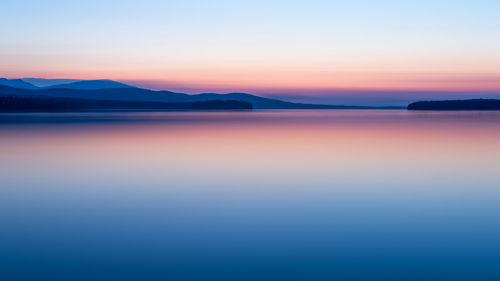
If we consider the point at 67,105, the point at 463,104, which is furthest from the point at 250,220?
the point at 463,104

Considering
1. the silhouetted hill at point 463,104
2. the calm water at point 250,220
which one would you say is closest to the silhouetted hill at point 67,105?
the silhouetted hill at point 463,104

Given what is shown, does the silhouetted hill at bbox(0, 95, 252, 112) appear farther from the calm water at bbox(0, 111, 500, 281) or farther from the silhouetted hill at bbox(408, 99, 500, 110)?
the calm water at bbox(0, 111, 500, 281)

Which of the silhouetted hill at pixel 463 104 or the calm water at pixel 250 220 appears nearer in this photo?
the calm water at pixel 250 220

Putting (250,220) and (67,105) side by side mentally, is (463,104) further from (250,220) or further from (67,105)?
(250,220)

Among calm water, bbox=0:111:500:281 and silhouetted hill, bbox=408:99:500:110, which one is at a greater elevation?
silhouetted hill, bbox=408:99:500:110

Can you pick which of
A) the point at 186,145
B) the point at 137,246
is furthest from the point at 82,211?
the point at 186,145

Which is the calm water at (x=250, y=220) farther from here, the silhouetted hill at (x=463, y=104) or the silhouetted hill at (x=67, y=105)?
the silhouetted hill at (x=463, y=104)

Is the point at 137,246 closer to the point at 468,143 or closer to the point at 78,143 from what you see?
the point at 78,143

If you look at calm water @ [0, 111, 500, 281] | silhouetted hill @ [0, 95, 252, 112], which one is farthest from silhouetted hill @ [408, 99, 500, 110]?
calm water @ [0, 111, 500, 281]

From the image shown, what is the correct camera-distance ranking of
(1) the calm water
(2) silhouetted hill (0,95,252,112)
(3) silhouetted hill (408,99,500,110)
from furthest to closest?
(3) silhouetted hill (408,99,500,110)
(2) silhouetted hill (0,95,252,112)
(1) the calm water

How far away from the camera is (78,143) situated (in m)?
17.2

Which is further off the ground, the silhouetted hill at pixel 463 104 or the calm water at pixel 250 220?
the silhouetted hill at pixel 463 104

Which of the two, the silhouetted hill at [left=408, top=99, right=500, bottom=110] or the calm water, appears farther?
the silhouetted hill at [left=408, top=99, right=500, bottom=110]

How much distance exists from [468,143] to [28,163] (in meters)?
14.1
